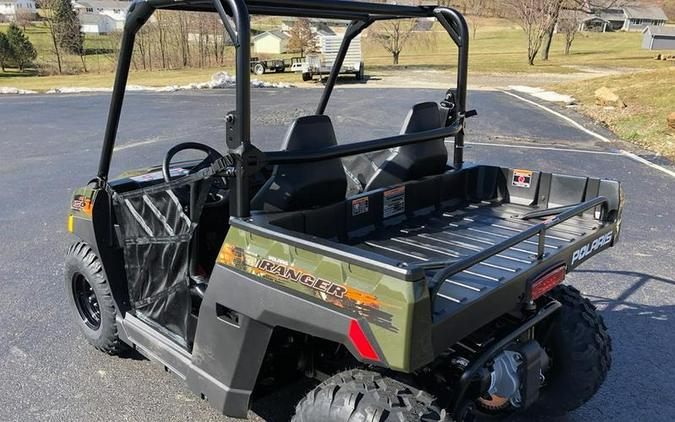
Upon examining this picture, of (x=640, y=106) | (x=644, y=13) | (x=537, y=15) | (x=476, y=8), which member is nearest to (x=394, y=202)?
(x=640, y=106)

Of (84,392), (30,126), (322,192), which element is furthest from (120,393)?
(30,126)

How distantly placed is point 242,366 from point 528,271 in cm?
121

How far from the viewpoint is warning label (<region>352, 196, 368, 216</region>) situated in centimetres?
303

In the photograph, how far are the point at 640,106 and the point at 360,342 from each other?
15.7 meters

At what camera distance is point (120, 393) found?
10.9 feet

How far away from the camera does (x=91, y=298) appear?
12.4 feet

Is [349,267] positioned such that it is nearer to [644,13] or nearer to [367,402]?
[367,402]

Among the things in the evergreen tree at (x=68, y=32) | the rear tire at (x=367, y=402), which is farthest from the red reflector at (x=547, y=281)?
the evergreen tree at (x=68, y=32)

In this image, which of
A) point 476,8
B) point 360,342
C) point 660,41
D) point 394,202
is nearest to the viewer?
point 360,342

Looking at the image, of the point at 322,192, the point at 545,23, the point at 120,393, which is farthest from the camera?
the point at 545,23

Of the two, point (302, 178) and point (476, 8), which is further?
point (476, 8)

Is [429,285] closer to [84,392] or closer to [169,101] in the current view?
[84,392]

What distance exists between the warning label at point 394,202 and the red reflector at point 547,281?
40.6 inches

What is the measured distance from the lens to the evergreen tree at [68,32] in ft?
117
